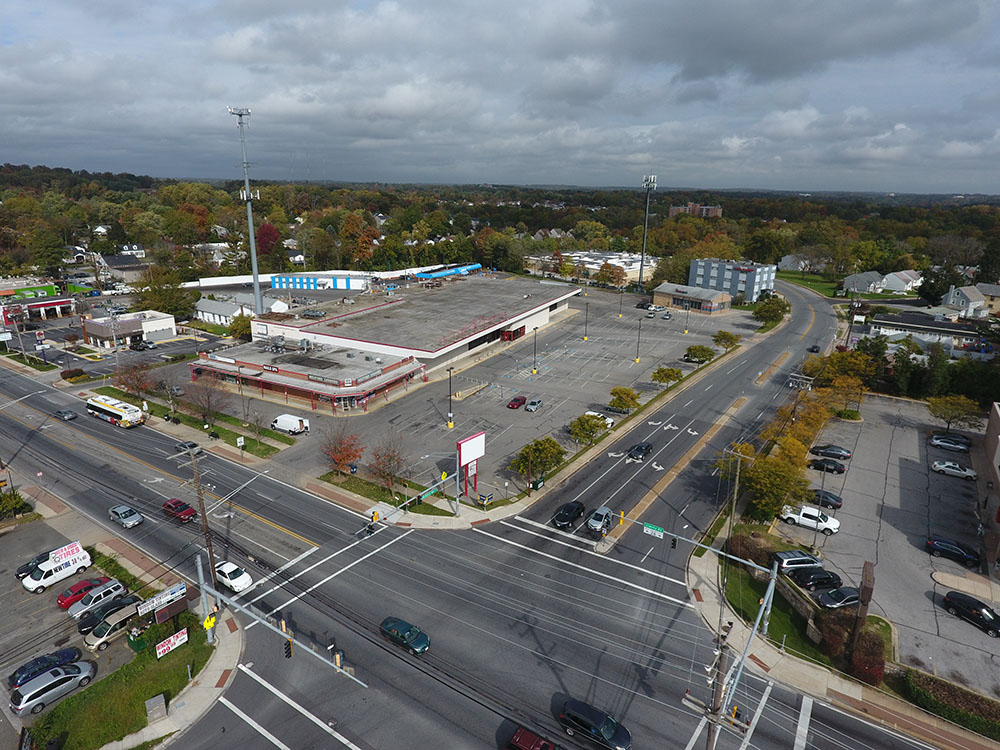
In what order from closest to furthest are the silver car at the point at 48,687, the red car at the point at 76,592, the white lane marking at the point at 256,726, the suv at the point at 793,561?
the white lane marking at the point at 256,726 < the silver car at the point at 48,687 < the red car at the point at 76,592 < the suv at the point at 793,561

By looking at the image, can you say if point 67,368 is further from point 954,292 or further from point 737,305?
point 954,292

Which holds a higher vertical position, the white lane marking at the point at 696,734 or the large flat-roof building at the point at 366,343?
the large flat-roof building at the point at 366,343

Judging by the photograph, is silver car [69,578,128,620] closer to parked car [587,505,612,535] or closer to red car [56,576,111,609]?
red car [56,576,111,609]

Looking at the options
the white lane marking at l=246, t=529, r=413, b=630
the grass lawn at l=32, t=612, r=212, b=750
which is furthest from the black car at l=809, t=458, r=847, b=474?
the grass lawn at l=32, t=612, r=212, b=750

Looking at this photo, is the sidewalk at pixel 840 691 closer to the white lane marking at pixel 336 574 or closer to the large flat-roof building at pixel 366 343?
the white lane marking at pixel 336 574

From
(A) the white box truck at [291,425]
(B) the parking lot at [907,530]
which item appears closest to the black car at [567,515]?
(B) the parking lot at [907,530]
